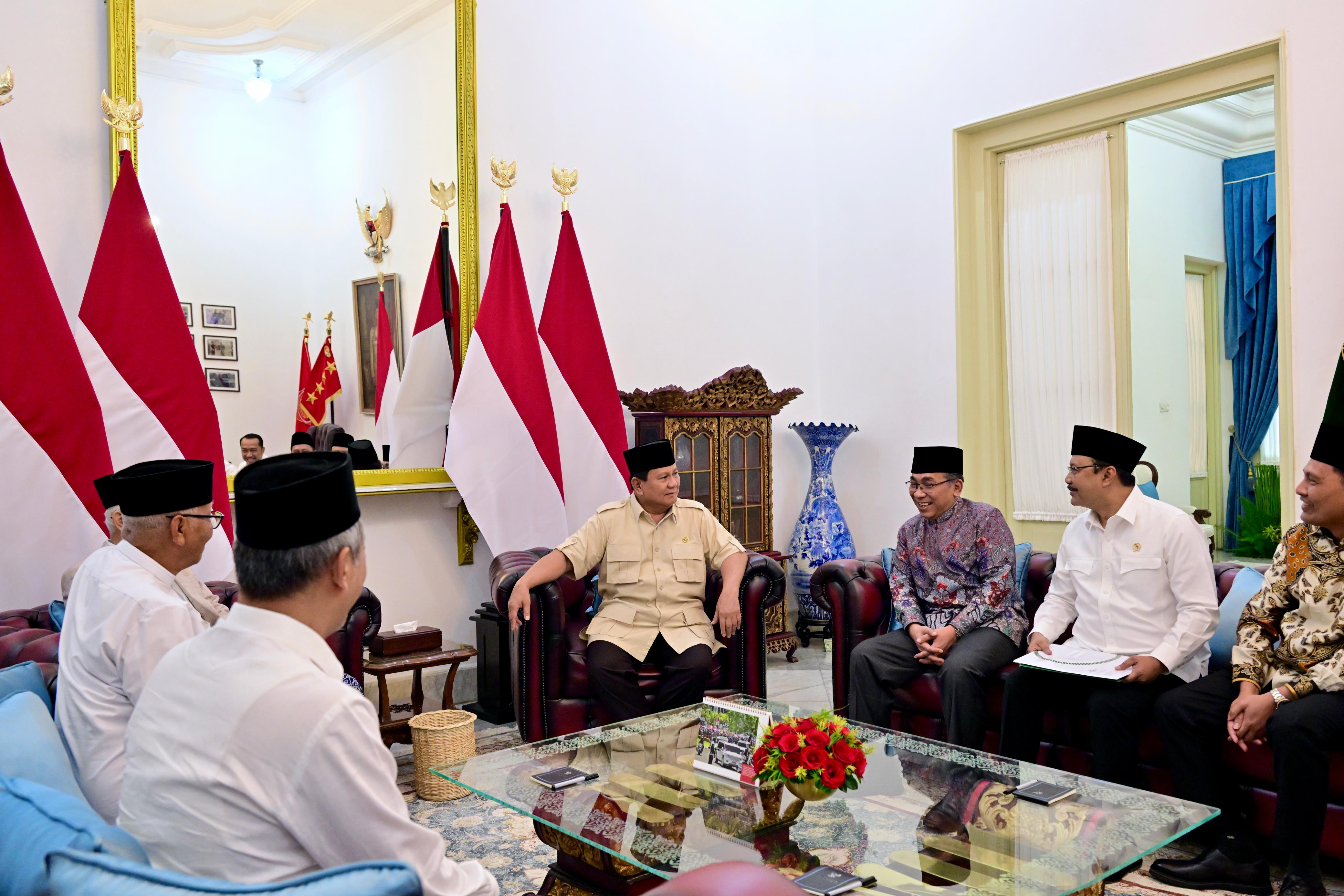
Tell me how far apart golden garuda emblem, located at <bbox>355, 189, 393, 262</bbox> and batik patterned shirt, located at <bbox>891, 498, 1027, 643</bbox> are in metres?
2.59

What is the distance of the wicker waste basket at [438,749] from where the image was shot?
139 inches

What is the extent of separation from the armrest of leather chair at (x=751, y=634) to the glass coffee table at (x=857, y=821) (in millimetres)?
1083

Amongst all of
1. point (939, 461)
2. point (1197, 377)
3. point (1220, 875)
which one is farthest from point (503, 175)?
point (1197, 377)

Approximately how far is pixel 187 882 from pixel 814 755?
4.99ft

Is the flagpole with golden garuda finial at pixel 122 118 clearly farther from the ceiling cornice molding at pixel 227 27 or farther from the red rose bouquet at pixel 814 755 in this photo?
the red rose bouquet at pixel 814 755

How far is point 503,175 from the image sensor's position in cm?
485

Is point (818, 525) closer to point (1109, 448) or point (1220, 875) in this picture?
point (1109, 448)

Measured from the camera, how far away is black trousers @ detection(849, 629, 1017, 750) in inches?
135

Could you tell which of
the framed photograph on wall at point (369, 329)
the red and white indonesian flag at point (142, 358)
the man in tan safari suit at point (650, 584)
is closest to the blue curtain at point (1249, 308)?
the man in tan safari suit at point (650, 584)

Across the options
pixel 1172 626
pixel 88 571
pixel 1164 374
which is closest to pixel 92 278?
pixel 88 571

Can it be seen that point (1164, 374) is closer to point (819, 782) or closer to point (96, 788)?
point (819, 782)

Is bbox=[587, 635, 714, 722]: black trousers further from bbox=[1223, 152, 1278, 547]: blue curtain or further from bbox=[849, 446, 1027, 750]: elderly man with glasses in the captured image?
bbox=[1223, 152, 1278, 547]: blue curtain

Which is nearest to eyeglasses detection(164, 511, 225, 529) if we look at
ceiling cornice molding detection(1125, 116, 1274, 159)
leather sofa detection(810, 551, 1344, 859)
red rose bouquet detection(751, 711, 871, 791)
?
red rose bouquet detection(751, 711, 871, 791)

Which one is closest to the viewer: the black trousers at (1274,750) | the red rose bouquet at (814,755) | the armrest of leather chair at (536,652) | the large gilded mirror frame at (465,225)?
the red rose bouquet at (814,755)
